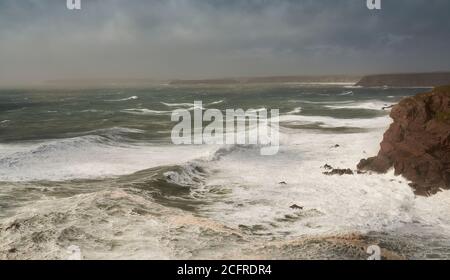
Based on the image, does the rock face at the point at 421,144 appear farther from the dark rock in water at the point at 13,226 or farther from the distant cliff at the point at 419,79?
the distant cliff at the point at 419,79

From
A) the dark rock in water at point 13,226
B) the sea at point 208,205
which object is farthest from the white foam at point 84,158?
the dark rock in water at point 13,226

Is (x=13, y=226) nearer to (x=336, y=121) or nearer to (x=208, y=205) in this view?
(x=208, y=205)

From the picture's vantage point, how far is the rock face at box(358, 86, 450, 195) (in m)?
19.7

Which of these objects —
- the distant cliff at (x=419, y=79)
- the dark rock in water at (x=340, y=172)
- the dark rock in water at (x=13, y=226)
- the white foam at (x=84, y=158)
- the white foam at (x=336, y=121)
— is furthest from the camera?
the distant cliff at (x=419, y=79)

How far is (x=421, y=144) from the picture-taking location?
2083 cm

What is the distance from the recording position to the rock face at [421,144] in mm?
19719

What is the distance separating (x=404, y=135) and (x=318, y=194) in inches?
251

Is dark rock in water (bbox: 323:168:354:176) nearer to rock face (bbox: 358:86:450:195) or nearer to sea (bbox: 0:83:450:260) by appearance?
sea (bbox: 0:83:450:260)

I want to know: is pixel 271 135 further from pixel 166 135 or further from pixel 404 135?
pixel 404 135

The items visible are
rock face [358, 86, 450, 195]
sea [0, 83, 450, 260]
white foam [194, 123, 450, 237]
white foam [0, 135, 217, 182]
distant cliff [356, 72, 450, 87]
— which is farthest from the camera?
distant cliff [356, 72, 450, 87]

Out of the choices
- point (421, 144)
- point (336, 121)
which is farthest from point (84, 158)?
point (336, 121)

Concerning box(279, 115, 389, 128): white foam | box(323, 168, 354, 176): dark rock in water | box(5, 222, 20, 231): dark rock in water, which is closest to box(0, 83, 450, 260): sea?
box(5, 222, 20, 231): dark rock in water

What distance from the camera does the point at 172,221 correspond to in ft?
46.9
